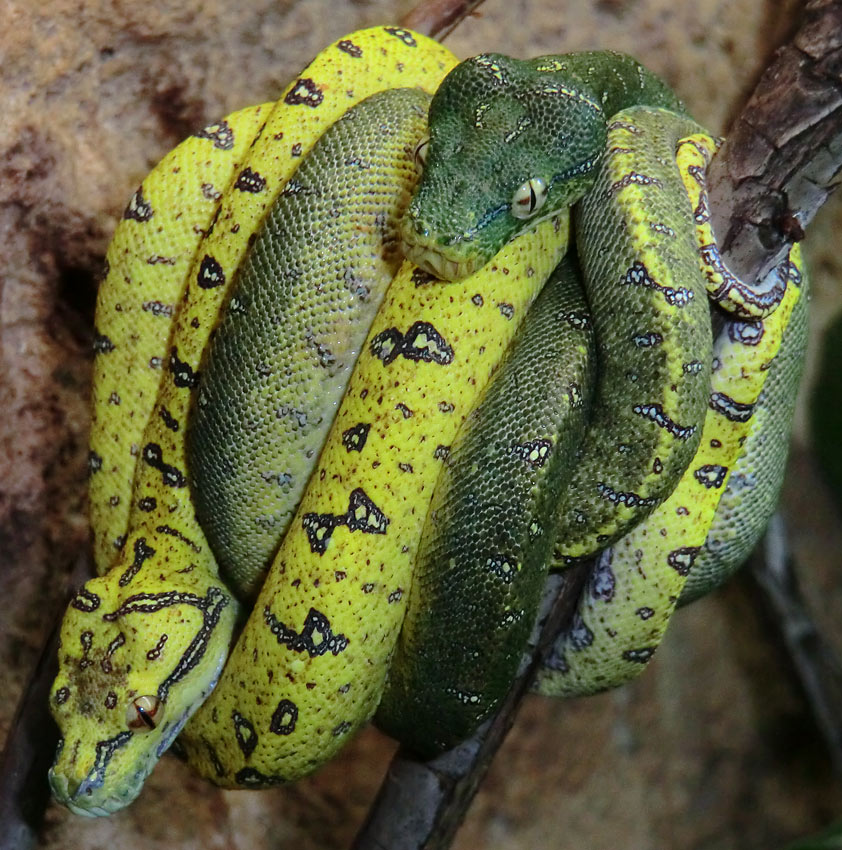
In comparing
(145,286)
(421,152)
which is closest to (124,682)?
(145,286)

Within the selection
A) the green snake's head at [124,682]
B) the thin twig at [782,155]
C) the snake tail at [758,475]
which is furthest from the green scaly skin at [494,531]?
the snake tail at [758,475]

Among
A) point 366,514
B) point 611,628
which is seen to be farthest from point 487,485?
point 611,628

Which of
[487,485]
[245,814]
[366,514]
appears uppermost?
[487,485]

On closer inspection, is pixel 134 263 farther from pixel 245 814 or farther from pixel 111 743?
pixel 245 814

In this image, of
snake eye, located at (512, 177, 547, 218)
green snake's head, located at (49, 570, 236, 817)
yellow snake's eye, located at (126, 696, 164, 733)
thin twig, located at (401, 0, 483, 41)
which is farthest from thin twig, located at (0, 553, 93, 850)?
thin twig, located at (401, 0, 483, 41)

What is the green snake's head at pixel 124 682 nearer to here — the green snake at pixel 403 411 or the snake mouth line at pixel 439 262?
the green snake at pixel 403 411

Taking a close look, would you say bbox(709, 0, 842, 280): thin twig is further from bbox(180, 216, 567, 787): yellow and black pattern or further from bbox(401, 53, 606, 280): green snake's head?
bbox(180, 216, 567, 787): yellow and black pattern
